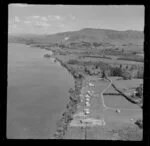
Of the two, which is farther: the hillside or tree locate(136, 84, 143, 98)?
the hillside

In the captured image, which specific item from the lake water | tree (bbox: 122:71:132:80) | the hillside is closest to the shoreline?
the lake water

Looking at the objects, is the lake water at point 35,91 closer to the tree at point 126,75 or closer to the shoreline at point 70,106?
the shoreline at point 70,106

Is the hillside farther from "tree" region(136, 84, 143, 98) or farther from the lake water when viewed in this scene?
"tree" region(136, 84, 143, 98)

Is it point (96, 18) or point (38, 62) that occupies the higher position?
point (96, 18)

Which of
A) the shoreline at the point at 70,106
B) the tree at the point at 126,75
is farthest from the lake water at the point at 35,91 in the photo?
the tree at the point at 126,75

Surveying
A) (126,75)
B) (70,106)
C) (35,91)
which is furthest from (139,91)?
(35,91)
